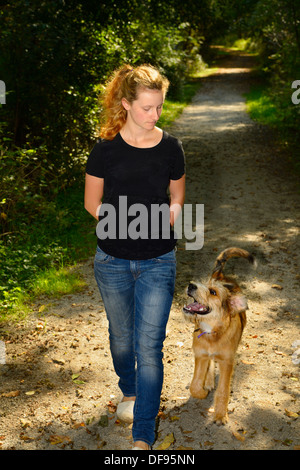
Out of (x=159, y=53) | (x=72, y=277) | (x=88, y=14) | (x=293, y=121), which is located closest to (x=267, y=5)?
(x=293, y=121)

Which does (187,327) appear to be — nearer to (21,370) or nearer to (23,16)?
(21,370)

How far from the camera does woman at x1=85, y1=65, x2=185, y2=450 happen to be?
3.02m

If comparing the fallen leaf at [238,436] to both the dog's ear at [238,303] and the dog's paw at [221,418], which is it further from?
the dog's ear at [238,303]

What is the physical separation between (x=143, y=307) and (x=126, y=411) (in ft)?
4.19

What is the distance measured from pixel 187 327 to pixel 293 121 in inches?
376

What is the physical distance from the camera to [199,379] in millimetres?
4266

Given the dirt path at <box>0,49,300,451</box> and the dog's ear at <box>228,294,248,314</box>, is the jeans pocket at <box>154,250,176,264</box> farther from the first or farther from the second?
the dirt path at <box>0,49,300,451</box>

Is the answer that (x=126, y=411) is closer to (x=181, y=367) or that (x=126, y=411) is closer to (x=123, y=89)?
(x=181, y=367)

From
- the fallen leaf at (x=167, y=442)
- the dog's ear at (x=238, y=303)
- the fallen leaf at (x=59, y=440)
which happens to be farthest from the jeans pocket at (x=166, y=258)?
the fallen leaf at (x=59, y=440)

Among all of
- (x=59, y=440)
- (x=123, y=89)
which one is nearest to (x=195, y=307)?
(x=59, y=440)

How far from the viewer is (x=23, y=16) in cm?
816

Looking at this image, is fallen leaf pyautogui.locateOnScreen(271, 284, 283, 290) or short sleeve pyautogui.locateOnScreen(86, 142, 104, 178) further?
fallen leaf pyautogui.locateOnScreen(271, 284, 283, 290)

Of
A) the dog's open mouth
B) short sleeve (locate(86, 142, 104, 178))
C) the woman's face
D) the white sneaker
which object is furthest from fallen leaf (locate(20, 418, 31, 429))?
the woman's face
